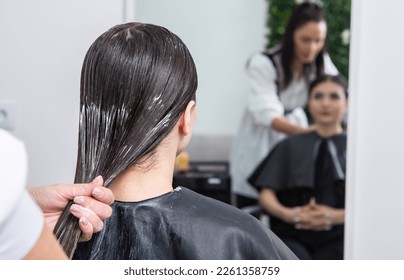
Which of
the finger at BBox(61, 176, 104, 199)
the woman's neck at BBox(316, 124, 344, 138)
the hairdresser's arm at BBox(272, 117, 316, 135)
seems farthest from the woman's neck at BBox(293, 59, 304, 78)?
the finger at BBox(61, 176, 104, 199)

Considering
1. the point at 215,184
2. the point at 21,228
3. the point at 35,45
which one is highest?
the point at 35,45

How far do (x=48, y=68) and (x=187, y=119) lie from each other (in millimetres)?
724

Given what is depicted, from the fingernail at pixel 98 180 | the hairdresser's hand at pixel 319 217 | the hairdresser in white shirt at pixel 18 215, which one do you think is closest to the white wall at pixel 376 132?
the hairdresser's hand at pixel 319 217

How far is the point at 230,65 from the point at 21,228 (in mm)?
3057

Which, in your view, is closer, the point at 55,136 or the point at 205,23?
the point at 55,136

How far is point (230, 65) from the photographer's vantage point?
3.69 m

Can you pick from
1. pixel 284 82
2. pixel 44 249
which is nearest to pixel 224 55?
pixel 284 82

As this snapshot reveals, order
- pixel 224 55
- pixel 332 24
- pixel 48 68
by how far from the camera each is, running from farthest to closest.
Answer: pixel 332 24, pixel 224 55, pixel 48 68

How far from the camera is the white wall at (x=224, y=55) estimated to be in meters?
3.49

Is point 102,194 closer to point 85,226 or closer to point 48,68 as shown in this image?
point 85,226

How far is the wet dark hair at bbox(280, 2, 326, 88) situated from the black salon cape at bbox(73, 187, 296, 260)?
1713mm

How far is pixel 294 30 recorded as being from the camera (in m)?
2.80

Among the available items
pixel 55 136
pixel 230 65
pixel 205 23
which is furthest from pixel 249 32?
pixel 55 136
